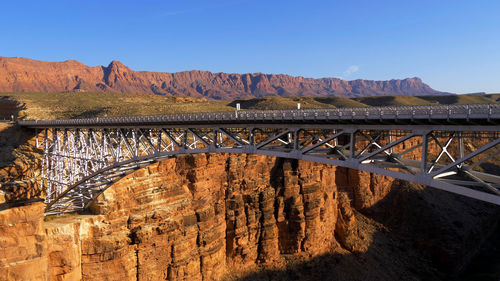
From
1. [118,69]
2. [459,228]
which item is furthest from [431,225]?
[118,69]

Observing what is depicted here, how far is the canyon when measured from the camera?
21.6 m

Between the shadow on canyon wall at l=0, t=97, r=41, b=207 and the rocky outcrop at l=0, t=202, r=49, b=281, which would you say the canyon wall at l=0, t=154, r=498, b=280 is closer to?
the rocky outcrop at l=0, t=202, r=49, b=281

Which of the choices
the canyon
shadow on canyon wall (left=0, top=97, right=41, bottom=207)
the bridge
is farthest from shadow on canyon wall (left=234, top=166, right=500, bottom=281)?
shadow on canyon wall (left=0, top=97, right=41, bottom=207)

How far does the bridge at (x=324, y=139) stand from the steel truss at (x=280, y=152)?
47 mm

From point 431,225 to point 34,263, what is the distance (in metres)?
42.9

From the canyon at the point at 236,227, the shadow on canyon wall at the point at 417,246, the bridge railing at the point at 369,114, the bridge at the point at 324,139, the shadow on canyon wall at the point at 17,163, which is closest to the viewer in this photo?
the bridge railing at the point at 369,114

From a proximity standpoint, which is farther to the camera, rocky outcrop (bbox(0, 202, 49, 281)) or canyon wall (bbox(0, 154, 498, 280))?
canyon wall (bbox(0, 154, 498, 280))

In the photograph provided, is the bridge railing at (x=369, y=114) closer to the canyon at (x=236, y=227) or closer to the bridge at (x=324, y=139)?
the bridge at (x=324, y=139)

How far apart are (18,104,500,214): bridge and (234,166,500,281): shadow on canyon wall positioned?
13487 millimetres

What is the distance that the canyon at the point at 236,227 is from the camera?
21641 millimetres

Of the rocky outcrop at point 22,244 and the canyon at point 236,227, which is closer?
the rocky outcrop at point 22,244

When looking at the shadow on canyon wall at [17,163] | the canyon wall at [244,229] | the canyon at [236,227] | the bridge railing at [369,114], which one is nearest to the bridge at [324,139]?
the bridge railing at [369,114]

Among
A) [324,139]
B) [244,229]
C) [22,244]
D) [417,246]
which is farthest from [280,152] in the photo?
[417,246]

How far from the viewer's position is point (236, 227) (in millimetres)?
31703
